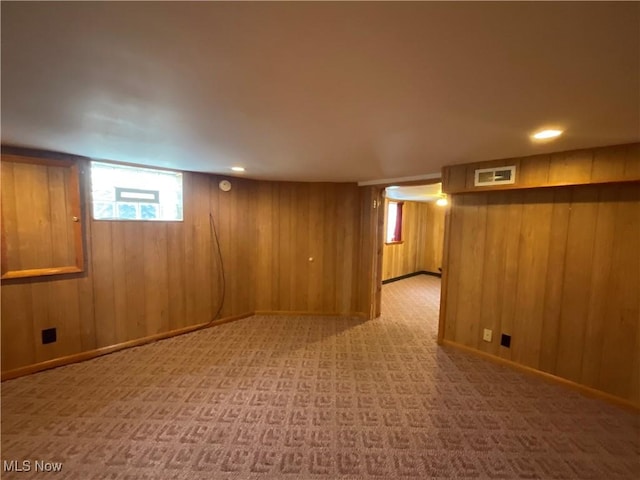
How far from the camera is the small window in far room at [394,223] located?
264 inches

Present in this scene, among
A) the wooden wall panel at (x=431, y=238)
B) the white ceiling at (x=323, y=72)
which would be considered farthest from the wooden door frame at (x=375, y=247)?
the wooden wall panel at (x=431, y=238)

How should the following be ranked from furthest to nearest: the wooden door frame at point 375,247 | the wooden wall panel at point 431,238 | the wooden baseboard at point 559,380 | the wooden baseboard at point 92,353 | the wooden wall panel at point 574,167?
the wooden wall panel at point 431,238, the wooden door frame at point 375,247, the wooden baseboard at point 92,353, the wooden baseboard at point 559,380, the wooden wall panel at point 574,167

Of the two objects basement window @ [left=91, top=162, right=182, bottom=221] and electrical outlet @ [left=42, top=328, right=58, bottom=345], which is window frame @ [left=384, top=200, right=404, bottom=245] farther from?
electrical outlet @ [left=42, top=328, right=58, bottom=345]

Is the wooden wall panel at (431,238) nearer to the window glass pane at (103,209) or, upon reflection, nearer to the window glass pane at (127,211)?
the window glass pane at (127,211)

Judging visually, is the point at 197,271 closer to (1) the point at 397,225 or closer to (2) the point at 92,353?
(2) the point at 92,353

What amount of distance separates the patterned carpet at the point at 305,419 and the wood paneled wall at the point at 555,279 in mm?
291

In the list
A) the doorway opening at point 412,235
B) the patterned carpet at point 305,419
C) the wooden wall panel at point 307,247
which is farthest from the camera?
the doorway opening at point 412,235

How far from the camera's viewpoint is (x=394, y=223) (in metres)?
6.85

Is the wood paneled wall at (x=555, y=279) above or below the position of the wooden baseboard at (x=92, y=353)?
above

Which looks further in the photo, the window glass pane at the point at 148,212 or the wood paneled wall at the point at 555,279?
the window glass pane at the point at 148,212

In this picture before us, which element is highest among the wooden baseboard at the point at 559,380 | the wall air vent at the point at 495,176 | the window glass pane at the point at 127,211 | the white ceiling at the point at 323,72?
the white ceiling at the point at 323,72

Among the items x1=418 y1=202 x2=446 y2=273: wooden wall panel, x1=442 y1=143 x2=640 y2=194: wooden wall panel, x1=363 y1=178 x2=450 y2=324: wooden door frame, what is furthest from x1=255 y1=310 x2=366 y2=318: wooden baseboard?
x1=418 y1=202 x2=446 y2=273: wooden wall panel

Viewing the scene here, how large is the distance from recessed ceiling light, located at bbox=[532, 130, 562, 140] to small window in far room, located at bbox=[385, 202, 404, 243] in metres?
4.69

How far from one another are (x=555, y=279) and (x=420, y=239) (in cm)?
538
